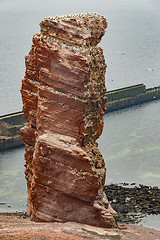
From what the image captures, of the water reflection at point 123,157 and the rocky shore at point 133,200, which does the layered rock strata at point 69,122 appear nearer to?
the rocky shore at point 133,200

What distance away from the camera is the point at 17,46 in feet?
521

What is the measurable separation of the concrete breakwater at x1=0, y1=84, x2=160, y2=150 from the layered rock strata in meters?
41.3

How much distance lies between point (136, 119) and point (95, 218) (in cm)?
5724

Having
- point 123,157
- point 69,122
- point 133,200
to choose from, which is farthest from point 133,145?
point 69,122

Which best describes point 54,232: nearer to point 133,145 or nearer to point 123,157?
point 123,157

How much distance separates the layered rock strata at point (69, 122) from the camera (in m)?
36.5

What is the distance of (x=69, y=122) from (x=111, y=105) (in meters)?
62.9

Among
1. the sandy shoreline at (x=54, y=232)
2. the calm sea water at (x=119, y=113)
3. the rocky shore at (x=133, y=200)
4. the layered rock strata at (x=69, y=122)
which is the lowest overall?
the calm sea water at (x=119, y=113)

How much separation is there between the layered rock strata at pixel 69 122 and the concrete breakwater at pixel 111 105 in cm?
4128

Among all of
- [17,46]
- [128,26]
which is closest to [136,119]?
[17,46]

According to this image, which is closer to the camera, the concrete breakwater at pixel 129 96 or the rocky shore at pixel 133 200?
the rocky shore at pixel 133 200

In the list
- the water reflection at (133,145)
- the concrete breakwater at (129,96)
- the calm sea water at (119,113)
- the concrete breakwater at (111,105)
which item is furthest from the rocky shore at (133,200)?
the concrete breakwater at (129,96)

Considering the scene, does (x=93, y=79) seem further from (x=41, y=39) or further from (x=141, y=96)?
(x=141, y=96)

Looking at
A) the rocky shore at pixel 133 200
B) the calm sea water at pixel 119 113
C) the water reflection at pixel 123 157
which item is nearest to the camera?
the rocky shore at pixel 133 200
